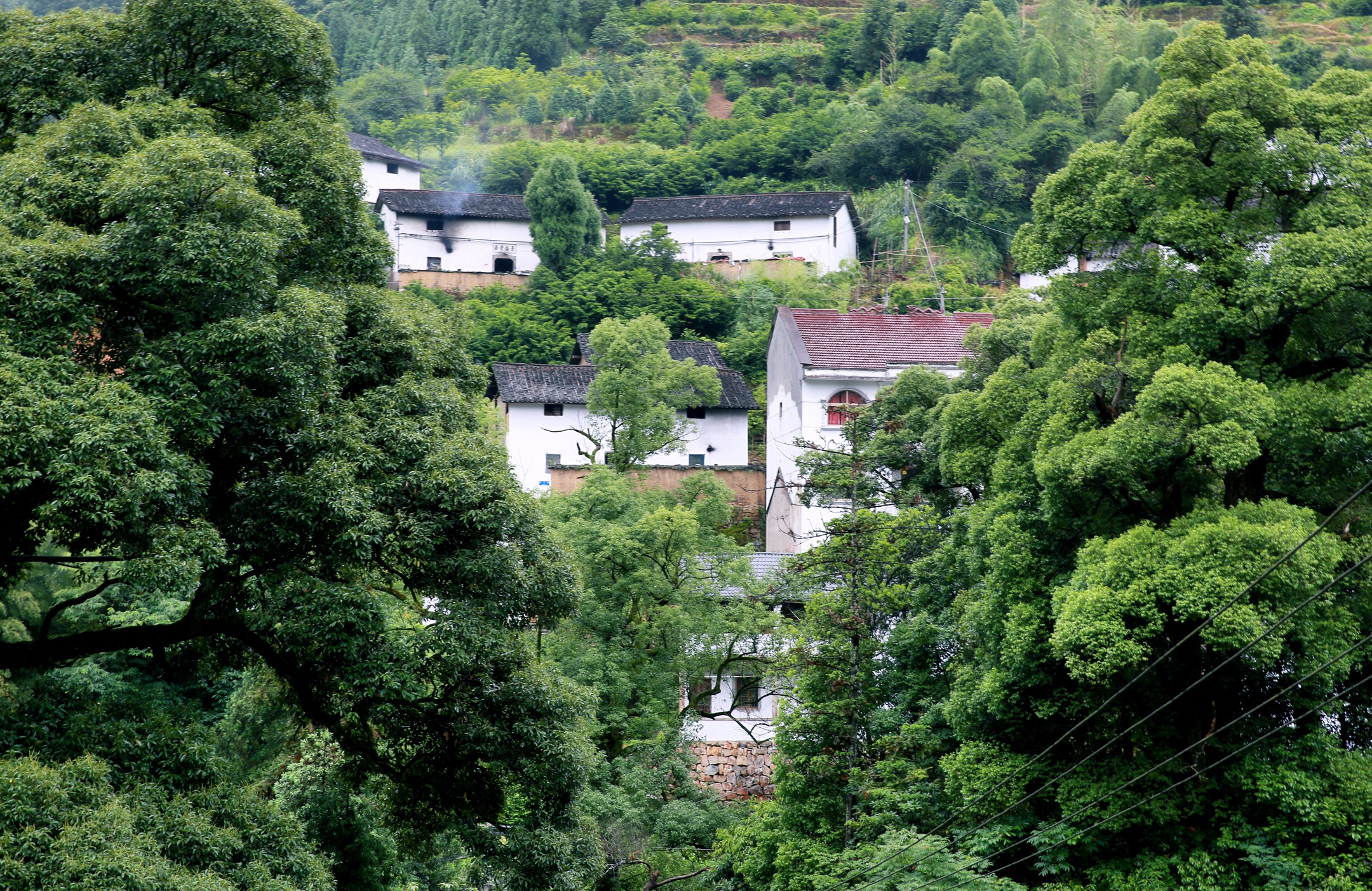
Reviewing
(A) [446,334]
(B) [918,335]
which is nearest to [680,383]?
(B) [918,335]

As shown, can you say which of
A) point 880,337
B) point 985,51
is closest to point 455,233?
point 880,337

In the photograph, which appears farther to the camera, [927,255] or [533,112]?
[533,112]

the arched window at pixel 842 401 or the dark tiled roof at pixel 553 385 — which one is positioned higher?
the arched window at pixel 842 401

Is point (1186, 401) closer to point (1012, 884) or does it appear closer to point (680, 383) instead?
point (1012, 884)

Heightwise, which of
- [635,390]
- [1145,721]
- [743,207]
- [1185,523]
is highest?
[1185,523]

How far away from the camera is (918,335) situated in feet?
97.3

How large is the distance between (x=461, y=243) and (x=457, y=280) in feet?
6.51

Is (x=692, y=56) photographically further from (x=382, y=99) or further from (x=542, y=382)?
(x=542, y=382)

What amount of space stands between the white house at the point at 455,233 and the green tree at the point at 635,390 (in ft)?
56.7

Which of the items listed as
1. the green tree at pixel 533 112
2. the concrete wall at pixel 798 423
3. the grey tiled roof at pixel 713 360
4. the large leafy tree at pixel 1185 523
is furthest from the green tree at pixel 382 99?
the large leafy tree at pixel 1185 523

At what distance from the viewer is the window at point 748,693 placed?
872 inches

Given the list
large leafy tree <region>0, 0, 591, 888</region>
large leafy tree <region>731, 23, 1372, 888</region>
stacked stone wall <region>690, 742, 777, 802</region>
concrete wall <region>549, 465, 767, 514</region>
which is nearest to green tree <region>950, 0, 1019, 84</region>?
concrete wall <region>549, 465, 767, 514</region>

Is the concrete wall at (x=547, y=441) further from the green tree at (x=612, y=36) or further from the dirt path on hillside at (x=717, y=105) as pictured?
the green tree at (x=612, y=36)

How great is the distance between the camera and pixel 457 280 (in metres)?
45.0
